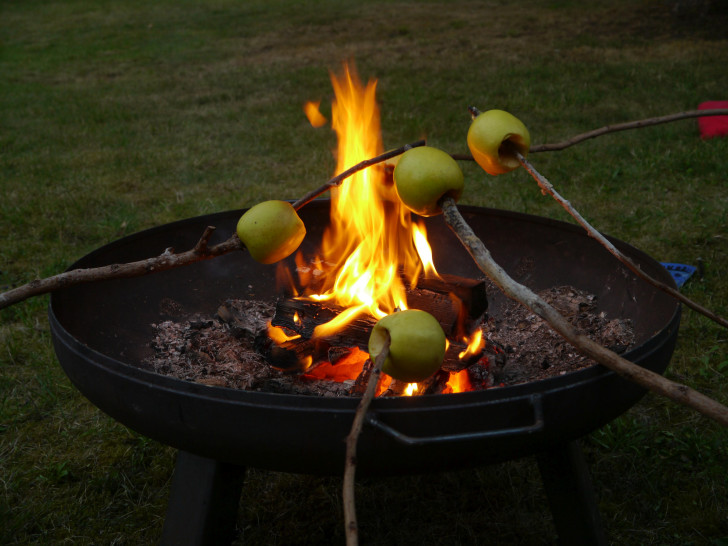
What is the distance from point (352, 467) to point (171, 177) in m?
5.05

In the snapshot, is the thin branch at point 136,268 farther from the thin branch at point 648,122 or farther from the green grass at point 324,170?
the green grass at point 324,170

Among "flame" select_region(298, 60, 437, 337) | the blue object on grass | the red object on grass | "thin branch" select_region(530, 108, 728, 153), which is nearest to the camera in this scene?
"thin branch" select_region(530, 108, 728, 153)

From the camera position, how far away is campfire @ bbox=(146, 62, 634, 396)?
6.93 feet

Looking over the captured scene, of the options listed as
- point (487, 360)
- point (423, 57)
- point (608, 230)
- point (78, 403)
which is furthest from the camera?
point (423, 57)

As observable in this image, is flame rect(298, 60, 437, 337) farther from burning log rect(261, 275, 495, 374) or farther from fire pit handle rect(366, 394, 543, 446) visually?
fire pit handle rect(366, 394, 543, 446)

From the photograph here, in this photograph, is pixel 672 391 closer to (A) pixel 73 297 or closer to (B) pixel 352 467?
(B) pixel 352 467

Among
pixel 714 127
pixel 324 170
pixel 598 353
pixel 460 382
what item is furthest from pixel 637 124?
pixel 714 127

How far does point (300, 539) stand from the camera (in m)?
2.35

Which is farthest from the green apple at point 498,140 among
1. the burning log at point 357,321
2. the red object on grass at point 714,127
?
the red object on grass at point 714,127

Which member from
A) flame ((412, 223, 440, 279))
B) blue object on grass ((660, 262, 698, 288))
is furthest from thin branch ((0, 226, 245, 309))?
blue object on grass ((660, 262, 698, 288))

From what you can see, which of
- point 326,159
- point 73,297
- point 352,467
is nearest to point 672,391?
point 352,467

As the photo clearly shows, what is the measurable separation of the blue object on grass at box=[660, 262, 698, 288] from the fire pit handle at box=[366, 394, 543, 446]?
2637mm

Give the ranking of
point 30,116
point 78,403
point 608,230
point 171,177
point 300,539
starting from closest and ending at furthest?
1. point 300,539
2. point 78,403
3. point 608,230
4. point 171,177
5. point 30,116

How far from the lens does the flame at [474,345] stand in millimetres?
1987
